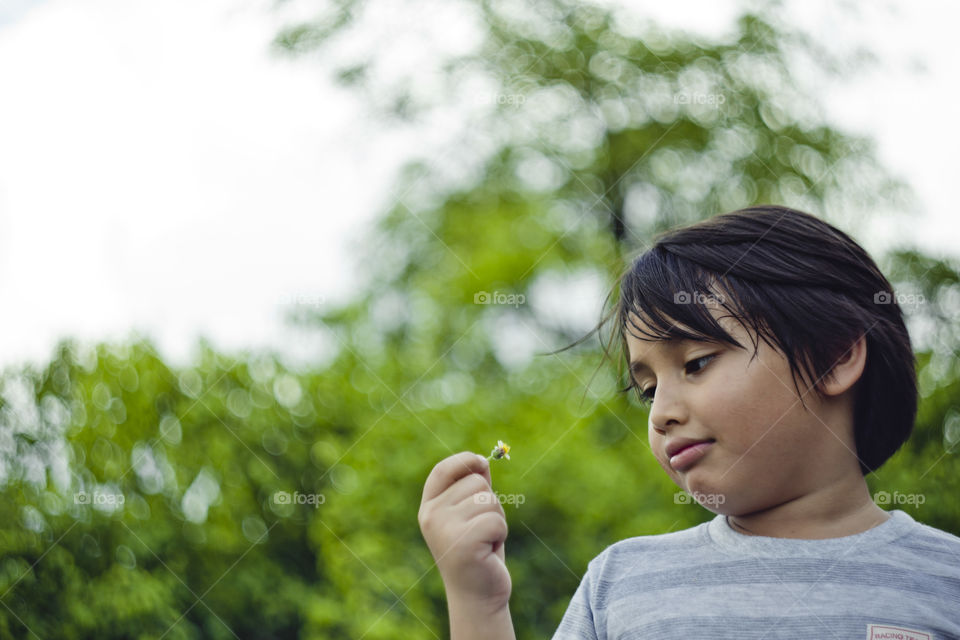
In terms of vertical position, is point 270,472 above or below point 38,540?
below

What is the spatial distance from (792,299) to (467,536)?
701 mm

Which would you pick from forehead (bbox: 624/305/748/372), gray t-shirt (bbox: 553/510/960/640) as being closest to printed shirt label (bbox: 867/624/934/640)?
gray t-shirt (bbox: 553/510/960/640)

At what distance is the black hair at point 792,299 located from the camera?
138 cm

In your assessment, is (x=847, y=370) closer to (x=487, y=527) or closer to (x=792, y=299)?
(x=792, y=299)

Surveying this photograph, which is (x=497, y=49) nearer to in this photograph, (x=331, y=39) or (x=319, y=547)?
(x=331, y=39)

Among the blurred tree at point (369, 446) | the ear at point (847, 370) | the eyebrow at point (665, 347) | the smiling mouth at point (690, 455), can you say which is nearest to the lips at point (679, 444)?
the smiling mouth at point (690, 455)

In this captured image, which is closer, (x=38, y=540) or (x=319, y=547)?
(x=38, y=540)

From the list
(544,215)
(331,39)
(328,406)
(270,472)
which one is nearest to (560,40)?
(544,215)

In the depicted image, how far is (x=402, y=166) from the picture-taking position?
6.79m

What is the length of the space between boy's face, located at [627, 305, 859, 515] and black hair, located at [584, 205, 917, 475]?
1.2 inches

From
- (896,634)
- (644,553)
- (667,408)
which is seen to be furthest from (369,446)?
(896,634)

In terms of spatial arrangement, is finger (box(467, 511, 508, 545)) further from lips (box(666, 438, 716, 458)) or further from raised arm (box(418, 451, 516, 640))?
lips (box(666, 438, 716, 458))

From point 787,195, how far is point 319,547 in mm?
4055

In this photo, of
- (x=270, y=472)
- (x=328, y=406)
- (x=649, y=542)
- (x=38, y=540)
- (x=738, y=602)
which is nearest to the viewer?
(x=738, y=602)
